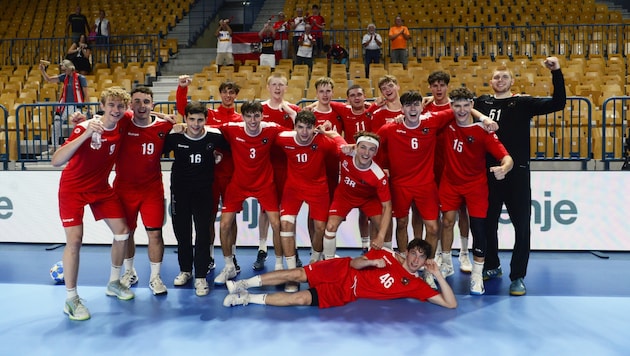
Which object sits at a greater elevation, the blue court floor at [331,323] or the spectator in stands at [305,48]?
the spectator in stands at [305,48]

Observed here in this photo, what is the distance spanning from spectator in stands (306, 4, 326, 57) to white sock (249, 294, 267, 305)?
1084cm

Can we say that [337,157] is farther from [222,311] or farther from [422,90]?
[422,90]

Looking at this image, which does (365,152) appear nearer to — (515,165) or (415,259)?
(415,259)

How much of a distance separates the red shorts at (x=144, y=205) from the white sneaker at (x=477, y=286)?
11.3 feet

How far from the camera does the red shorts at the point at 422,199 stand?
628 cm

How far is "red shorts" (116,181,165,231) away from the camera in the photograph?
20.0 feet

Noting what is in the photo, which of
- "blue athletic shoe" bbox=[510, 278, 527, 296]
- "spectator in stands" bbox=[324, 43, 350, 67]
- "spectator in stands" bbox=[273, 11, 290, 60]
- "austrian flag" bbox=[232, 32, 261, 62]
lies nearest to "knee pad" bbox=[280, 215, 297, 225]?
"blue athletic shoe" bbox=[510, 278, 527, 296]

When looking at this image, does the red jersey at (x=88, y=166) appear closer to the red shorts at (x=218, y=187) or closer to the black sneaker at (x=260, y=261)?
the red shorts at (x=218, y=187)

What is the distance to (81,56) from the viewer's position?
51.2 ft

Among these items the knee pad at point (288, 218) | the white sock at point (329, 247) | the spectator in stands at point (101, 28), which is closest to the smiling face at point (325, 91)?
the knee pad at point (288, 218)

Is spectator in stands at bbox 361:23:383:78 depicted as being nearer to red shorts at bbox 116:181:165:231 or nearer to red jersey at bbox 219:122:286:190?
red jersey at bbox 219:122:286:190

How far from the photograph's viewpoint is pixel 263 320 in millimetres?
5438

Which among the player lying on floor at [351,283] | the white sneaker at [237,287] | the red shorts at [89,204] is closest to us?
the red shorts at [89,204]

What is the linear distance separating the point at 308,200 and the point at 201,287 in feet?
4.91
